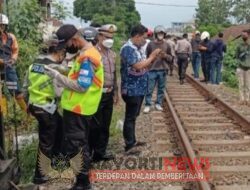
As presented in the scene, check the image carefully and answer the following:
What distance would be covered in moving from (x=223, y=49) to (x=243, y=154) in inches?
403

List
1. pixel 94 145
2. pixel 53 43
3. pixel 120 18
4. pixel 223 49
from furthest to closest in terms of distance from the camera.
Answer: pixel 120 18, pixel 223 49, pixel 94 145, pixel 53 43

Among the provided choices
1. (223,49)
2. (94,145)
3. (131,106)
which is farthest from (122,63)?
(223,49)

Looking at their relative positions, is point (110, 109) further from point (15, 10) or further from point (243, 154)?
point (15, 10)

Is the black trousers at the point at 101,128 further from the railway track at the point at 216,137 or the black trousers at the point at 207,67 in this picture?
the black trousers at the point at 207,67

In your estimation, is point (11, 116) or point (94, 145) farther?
point (11, 116)

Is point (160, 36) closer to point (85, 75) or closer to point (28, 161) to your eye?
point (28, 161)

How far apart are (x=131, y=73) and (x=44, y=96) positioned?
1.85 m

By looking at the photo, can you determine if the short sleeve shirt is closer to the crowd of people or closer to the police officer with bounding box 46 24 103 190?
the crowd of people

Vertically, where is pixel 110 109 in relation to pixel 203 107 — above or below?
above

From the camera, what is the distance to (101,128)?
273 inches

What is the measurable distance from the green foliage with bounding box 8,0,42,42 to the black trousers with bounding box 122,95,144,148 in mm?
5882

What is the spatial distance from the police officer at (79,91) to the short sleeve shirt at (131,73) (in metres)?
1.88

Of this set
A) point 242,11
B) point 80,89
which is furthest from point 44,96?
point 242,11

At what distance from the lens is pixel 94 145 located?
693 centimetres
